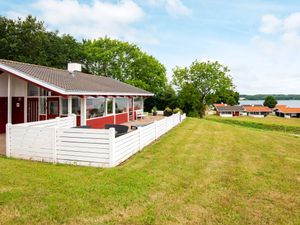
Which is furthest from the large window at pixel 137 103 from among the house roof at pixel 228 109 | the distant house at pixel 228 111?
the house roof at pixel 228 109

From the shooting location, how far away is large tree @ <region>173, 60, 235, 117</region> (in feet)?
165

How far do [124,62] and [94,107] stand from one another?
29.3m

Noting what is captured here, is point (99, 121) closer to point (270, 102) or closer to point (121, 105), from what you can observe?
point (121, 105)

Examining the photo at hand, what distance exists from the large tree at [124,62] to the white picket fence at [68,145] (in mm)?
36082

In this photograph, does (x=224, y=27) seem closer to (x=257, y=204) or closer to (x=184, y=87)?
(x=257, y=204)

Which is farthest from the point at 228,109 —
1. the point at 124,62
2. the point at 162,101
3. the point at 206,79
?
the point at 124,62

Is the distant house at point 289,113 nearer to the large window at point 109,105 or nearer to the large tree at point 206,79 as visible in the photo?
the large tree at point 206,79

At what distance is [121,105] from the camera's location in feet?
76.1

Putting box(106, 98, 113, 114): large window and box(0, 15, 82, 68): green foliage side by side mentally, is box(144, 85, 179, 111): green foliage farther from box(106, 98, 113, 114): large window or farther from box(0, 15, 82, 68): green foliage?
box(106, 98, 113, 114): large window

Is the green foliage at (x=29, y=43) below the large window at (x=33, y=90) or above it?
above

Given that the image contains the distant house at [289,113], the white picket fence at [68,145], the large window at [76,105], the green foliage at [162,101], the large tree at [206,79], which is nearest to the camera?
the white picket fence at [68,145]

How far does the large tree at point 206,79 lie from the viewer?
5016cm

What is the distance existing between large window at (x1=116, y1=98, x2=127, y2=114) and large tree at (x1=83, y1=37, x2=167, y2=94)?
20648 millimetres

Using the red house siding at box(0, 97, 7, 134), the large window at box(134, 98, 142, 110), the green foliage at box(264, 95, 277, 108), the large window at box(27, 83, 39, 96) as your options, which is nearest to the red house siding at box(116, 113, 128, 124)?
the large window at box(134, 98, 142, 110)
